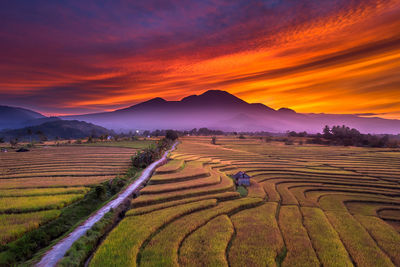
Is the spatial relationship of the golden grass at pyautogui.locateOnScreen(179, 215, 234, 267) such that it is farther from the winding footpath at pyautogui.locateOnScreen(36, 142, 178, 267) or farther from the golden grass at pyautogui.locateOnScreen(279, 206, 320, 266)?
the winding footpath at pyautogui.locateOnScreen(36, 142, 178, 267)

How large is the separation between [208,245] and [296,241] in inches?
232

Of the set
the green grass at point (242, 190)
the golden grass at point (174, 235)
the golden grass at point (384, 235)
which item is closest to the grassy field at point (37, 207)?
the golden grass at point (174, 235)

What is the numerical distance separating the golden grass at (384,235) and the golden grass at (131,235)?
12623 millimetres

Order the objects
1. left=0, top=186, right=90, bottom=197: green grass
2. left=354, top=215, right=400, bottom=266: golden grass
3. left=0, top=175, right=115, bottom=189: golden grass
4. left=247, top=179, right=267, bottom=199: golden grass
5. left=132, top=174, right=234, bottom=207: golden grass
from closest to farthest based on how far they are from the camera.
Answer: left=354, top=215, right=400, bottom=266: golden grass, left=132, top=174, right=234, bottom=207: golden grass, left=0, top=186, right=90, bottom=197: green grass, left=247, top=179, right=267, bottom=199: golden grass, left=0, top=175, right=115, bottom=189: golden grass

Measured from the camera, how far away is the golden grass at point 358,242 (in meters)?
10.6

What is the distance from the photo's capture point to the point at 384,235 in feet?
45.1

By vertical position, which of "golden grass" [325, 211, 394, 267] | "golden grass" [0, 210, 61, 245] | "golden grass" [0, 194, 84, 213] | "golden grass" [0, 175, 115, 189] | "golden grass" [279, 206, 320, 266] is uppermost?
"golden grass" [0, 175, 115, 189]

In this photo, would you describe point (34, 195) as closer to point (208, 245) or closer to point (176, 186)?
point (176, 186)

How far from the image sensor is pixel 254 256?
10227 millimetres

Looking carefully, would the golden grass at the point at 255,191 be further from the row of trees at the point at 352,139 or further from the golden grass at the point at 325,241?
the row of trees at the point at 352,139

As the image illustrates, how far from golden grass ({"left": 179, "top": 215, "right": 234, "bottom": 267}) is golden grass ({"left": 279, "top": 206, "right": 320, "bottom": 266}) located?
354cm

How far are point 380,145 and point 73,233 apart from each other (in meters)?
121

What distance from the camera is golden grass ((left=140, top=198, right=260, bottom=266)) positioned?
9.66m

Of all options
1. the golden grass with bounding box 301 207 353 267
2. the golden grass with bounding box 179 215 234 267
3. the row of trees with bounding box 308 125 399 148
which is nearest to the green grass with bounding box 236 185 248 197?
the golden grass with bounding box 301 207 353 267
